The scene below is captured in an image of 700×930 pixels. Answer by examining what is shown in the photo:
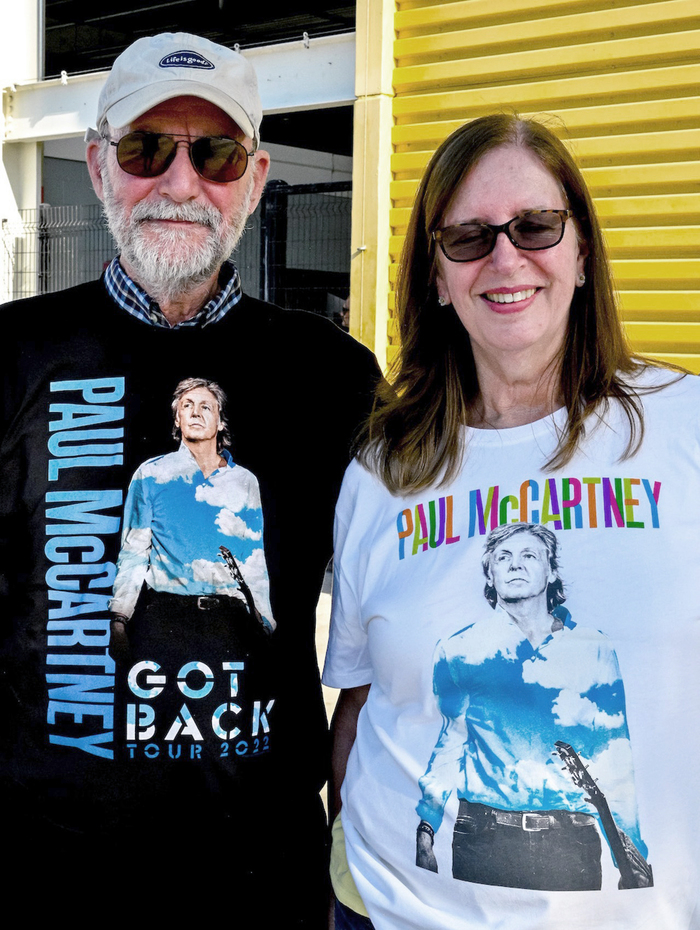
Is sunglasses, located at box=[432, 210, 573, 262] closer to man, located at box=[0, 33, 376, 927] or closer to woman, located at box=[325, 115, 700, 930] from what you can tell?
woman, located at box=[325, 115, 700, 930]

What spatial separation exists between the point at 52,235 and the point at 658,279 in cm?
720

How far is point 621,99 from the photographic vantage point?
5.89 m

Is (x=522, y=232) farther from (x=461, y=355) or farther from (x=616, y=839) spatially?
(x=616, y=839)

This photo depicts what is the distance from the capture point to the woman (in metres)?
1.63

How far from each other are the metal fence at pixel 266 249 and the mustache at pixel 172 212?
5.87 m

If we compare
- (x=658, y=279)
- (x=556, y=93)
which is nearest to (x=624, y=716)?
(x=658, y=279)

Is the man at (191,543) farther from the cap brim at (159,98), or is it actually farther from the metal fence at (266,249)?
the metal fence at (266,249)

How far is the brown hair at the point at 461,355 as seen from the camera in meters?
1.92

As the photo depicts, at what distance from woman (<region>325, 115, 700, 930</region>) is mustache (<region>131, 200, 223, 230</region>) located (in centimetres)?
50

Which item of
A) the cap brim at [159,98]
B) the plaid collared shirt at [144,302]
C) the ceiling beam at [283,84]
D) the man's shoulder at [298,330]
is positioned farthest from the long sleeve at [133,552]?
the ceiling beam at [283,84]

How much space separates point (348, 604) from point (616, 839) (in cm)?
68

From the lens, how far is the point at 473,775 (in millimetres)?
1676

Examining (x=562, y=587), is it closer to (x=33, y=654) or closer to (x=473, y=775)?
(x=473, y=775)

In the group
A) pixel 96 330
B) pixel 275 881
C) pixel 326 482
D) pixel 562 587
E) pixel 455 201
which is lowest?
pixel 275 881
